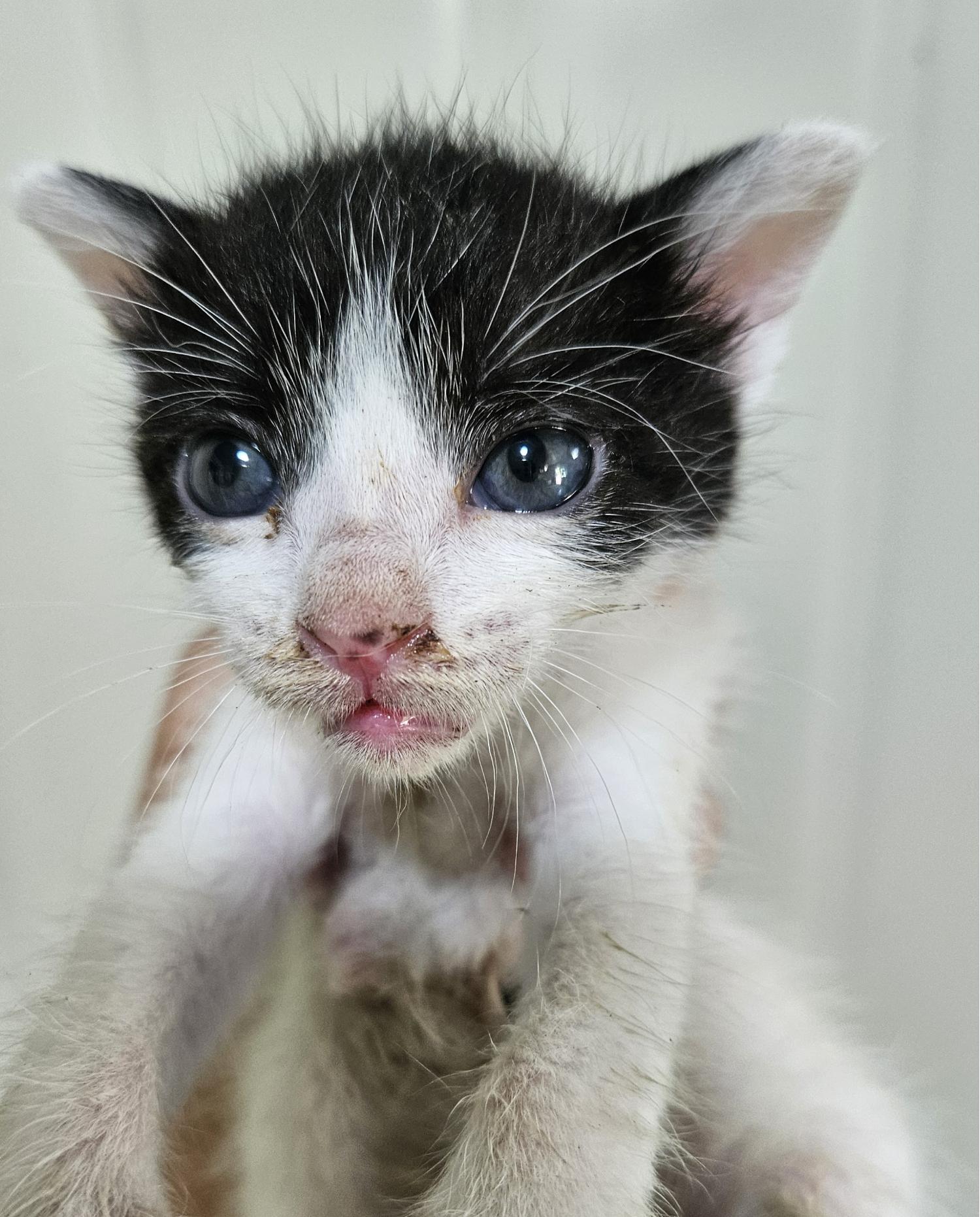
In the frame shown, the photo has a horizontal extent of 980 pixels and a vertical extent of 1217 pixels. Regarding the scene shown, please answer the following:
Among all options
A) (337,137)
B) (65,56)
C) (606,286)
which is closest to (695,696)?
(606,286)

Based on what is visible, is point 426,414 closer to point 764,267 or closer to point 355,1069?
point 764,267

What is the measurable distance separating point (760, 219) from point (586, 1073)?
815 mm

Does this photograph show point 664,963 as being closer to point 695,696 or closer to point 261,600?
point 695,696

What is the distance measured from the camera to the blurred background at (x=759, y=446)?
964mm

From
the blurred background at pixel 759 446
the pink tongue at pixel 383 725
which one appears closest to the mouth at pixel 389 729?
the pink tongue at pixel 383 725

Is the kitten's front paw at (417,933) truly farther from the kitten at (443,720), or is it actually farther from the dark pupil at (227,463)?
the dark pupil at (227,463)

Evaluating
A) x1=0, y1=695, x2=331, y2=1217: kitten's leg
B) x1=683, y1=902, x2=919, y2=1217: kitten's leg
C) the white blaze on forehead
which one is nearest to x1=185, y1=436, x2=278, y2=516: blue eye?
the white blaze on forehead

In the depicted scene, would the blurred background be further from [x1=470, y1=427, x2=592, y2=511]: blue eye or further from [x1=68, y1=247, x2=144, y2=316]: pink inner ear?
[x1=470, y1=427, x2=592, y2=511]: blue eye

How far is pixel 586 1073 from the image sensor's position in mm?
644

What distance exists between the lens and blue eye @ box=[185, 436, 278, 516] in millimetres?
750

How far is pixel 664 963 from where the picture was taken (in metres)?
0.73

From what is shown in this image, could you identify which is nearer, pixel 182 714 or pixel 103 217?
pixel 103 217

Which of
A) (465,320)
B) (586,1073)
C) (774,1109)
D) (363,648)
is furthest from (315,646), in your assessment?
(774,1109)

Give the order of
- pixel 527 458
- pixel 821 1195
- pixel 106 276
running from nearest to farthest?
pixel 527 458
pixel 821 1195
pixel 106 276
